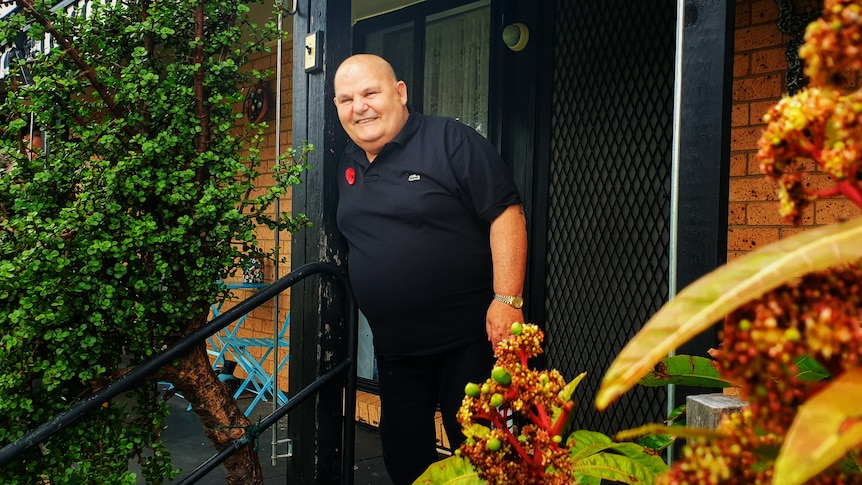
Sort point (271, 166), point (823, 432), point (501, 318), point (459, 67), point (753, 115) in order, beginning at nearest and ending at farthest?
1. point (823, 432)
2. point (501, 318)
3. point (753, 115)
4. point (459, 67)
5. point (271, 166)

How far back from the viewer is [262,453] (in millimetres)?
4586

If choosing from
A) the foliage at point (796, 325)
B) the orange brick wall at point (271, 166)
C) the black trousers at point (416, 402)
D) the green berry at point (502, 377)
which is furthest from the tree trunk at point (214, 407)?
the orange brick wall at point (271, 166)

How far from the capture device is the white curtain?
14.3ft

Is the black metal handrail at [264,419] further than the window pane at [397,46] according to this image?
No

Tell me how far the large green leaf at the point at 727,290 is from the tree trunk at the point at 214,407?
7.08 ft

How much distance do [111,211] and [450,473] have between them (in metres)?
1.56

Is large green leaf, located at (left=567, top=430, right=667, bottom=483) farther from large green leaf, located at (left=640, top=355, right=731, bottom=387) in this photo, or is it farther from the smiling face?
the smiling face

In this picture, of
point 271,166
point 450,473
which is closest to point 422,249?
point 450,473

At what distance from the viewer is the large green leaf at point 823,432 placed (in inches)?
15.8

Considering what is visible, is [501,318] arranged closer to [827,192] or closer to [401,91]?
[401,91]

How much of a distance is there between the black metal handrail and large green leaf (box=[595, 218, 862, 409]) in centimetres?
179

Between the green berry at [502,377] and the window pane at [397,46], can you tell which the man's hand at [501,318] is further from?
the window pane at [397,46]

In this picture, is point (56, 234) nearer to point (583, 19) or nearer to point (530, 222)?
point (530, 222)

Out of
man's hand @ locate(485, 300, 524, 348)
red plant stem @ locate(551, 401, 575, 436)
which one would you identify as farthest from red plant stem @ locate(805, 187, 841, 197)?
man's hand @ locate(485, 300, 524, 348)
